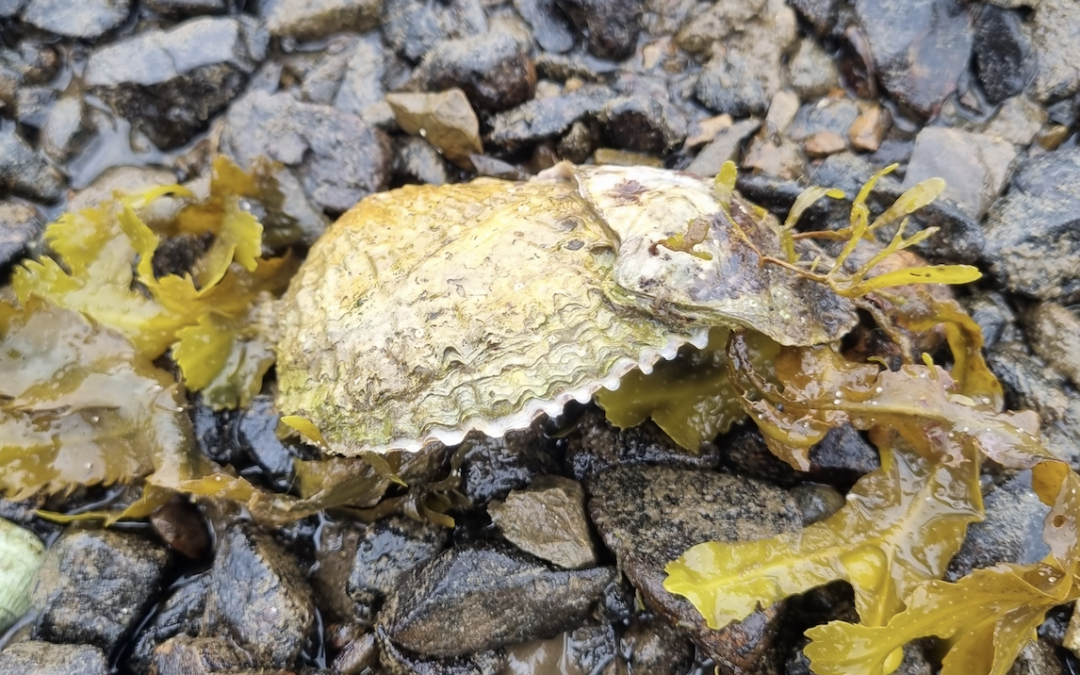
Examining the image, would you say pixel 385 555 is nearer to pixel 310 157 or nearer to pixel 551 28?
pixel 310 157

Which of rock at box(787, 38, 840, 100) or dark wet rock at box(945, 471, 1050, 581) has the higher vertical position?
rock at box(787, 38, 840, 100)

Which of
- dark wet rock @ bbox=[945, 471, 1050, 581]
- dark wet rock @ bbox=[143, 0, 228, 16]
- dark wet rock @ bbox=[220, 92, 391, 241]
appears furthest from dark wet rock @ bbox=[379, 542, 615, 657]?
dark wet rock @ bbox=[143, 0, 228, 16]

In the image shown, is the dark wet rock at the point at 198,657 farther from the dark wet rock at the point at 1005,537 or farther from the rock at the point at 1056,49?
the rock at the point at 1056,49

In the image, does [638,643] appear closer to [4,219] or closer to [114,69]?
[4,219]

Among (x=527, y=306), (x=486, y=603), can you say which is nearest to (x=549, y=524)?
(x=486, y=603)

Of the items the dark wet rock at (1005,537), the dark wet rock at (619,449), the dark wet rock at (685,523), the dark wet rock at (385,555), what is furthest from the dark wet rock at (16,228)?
the dark wet rock at (1005,537)

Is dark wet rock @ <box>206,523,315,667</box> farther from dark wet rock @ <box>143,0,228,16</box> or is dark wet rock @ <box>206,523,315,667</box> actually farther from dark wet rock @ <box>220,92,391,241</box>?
dark wet rock @ <box>143,0,228,16</box>
